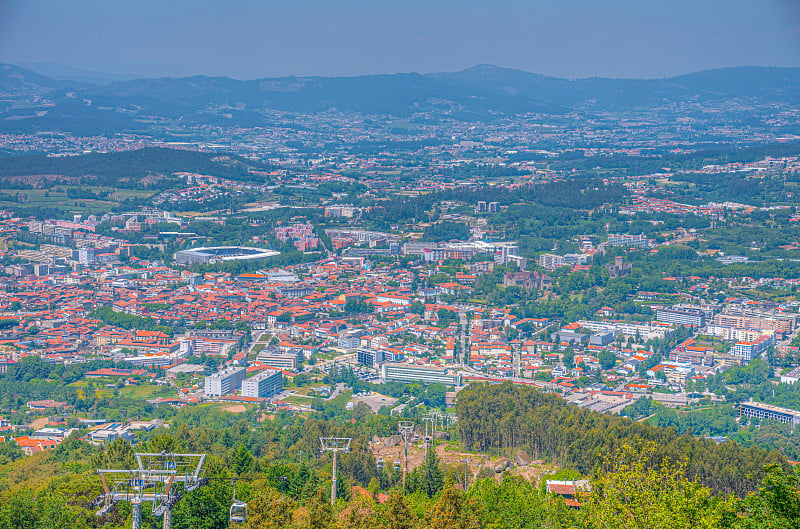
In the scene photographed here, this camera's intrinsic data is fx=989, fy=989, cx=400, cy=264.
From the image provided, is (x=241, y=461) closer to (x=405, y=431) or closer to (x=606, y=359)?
(x=405, y=431)

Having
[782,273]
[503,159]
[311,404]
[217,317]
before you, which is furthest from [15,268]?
[503,159]

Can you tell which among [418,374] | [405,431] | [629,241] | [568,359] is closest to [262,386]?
[418,374]

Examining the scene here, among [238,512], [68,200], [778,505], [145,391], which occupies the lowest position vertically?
[145,391]

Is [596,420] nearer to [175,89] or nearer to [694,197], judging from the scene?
[694,197]

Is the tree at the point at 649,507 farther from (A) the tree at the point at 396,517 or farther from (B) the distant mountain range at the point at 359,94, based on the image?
(B) the distant mountain range at the point at 359,94

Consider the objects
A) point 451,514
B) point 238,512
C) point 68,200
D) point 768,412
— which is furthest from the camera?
point 68,200
